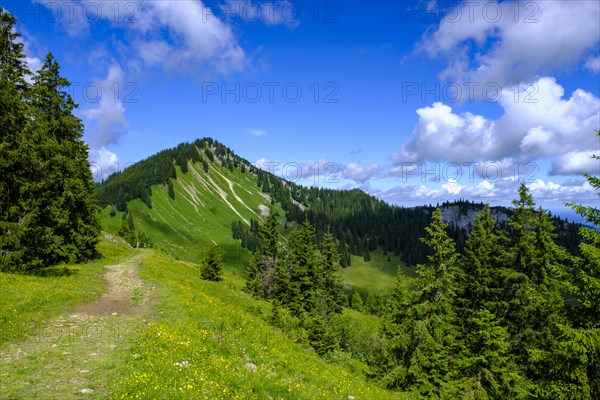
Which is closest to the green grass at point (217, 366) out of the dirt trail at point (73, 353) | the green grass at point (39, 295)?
the dirt trail at point (73, 353)

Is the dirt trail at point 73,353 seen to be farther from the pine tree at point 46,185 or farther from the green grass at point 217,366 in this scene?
the pine tree at point 46,185

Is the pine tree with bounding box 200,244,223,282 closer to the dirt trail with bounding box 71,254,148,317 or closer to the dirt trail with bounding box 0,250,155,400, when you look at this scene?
the dirt trail with bounding box 71,254,148,317

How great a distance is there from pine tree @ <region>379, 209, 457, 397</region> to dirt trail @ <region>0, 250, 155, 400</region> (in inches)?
657

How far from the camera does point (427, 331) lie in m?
23.2

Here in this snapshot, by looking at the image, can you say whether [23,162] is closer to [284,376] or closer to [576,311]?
[284,376]

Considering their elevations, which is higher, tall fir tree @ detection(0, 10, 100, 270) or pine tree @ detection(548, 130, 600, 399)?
tall fir tree @ detection(0, 10, 100, 270)

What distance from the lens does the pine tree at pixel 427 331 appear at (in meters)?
22.7

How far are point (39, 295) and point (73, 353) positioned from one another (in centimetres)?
964

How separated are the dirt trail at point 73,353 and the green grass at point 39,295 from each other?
686 millimetres

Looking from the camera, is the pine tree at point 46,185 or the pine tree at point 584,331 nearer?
the pine tree at point 584,331

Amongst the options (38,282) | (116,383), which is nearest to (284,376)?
(116,383)

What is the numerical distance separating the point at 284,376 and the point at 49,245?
2538 cm

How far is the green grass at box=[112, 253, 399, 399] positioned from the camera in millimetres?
11531

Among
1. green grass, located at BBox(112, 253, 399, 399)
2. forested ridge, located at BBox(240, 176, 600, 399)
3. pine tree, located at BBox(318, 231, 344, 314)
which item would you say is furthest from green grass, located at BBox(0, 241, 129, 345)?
pine tree, located at BBox(318, 231, 344, 314)
